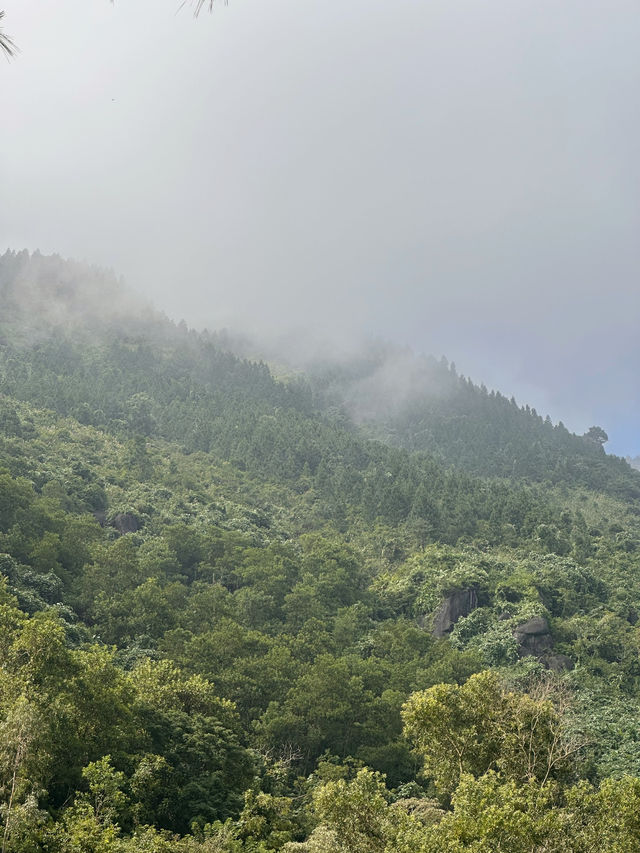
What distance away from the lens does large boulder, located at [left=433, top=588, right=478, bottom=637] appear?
231 feet

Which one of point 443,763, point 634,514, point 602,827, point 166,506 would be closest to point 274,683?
point 443,763

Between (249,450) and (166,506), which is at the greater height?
(249,450)

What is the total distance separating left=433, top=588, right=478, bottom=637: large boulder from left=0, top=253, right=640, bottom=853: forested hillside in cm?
24

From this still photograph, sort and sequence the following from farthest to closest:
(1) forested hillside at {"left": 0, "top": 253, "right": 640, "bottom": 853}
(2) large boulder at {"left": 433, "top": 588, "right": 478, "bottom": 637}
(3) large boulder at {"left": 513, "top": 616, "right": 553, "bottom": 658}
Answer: (2) large boulder at {"left": 433, "top": 588, "right": 478, "bottom": 637}, (3) large boulder at {"left": 513, "top": 616, "right": 553, "bottom": 658}, (1) forested hillside at {"left": 0, "top": 253, "right": 640, "bottom": 853}

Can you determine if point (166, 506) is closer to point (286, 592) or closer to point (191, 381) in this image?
point (286, 592)

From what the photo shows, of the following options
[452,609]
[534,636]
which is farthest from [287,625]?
[534,636]

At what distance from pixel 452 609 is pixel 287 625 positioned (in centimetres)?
1923

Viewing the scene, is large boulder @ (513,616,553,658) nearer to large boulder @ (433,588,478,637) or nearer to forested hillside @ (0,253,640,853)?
forested hillside @ (0,253,640,853)

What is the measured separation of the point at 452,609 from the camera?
7112 centimetres

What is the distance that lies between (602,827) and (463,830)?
4.95m

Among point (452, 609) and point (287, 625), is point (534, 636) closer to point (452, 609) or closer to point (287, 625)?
point (452, 609)

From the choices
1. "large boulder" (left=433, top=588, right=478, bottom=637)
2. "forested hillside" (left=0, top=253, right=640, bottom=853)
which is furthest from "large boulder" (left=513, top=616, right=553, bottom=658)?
"large boulder" (left=433, top=588, right=478, bottom=637)

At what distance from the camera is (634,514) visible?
374ft

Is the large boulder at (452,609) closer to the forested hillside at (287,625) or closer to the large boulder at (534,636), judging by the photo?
the forested hillside at (287,625)
